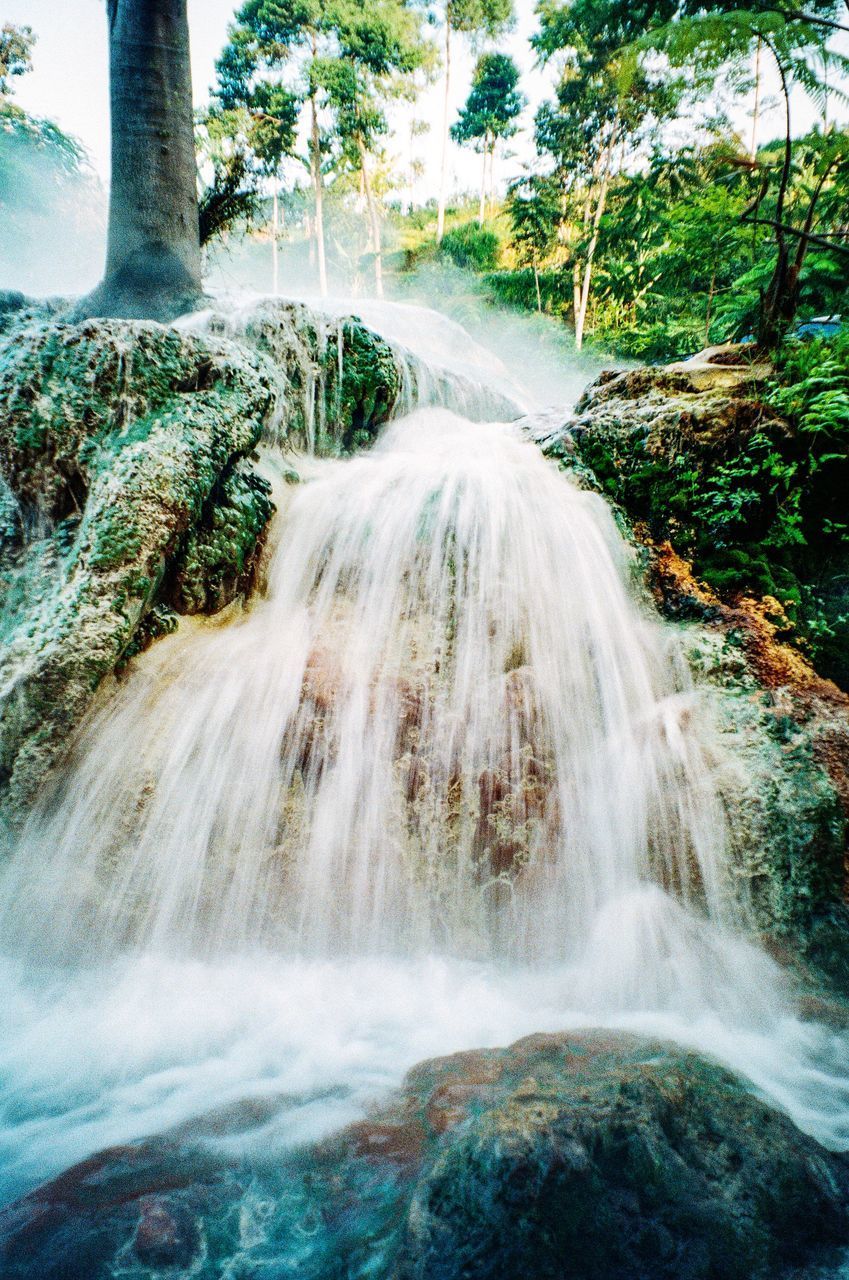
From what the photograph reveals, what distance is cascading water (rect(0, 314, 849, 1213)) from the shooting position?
242 cm

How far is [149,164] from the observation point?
7102mm

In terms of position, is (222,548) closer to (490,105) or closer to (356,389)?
(356,389)

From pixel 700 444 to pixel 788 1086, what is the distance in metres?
3.80

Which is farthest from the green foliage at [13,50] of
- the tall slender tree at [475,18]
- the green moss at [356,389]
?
the green moss at [356,389]

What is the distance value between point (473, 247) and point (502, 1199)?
30291 millimetres

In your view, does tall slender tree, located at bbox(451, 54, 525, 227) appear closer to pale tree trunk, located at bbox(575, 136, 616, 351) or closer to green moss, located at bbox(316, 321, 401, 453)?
pale tree trunk, located at bbox(575, 136, 616, 351)

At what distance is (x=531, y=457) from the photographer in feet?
17.2

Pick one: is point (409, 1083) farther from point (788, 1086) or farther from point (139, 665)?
point (139, 665)

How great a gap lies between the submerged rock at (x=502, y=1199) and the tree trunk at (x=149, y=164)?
8.22 m

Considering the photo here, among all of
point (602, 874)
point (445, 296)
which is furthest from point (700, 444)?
point (445, 296)

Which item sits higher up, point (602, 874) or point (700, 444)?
point (700, 444)

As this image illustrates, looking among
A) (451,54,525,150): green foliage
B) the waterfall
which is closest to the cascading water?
the waterfall

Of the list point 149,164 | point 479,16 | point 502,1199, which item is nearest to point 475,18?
point 479,16

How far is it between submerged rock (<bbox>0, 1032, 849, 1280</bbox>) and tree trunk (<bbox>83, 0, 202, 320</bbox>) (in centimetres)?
822
